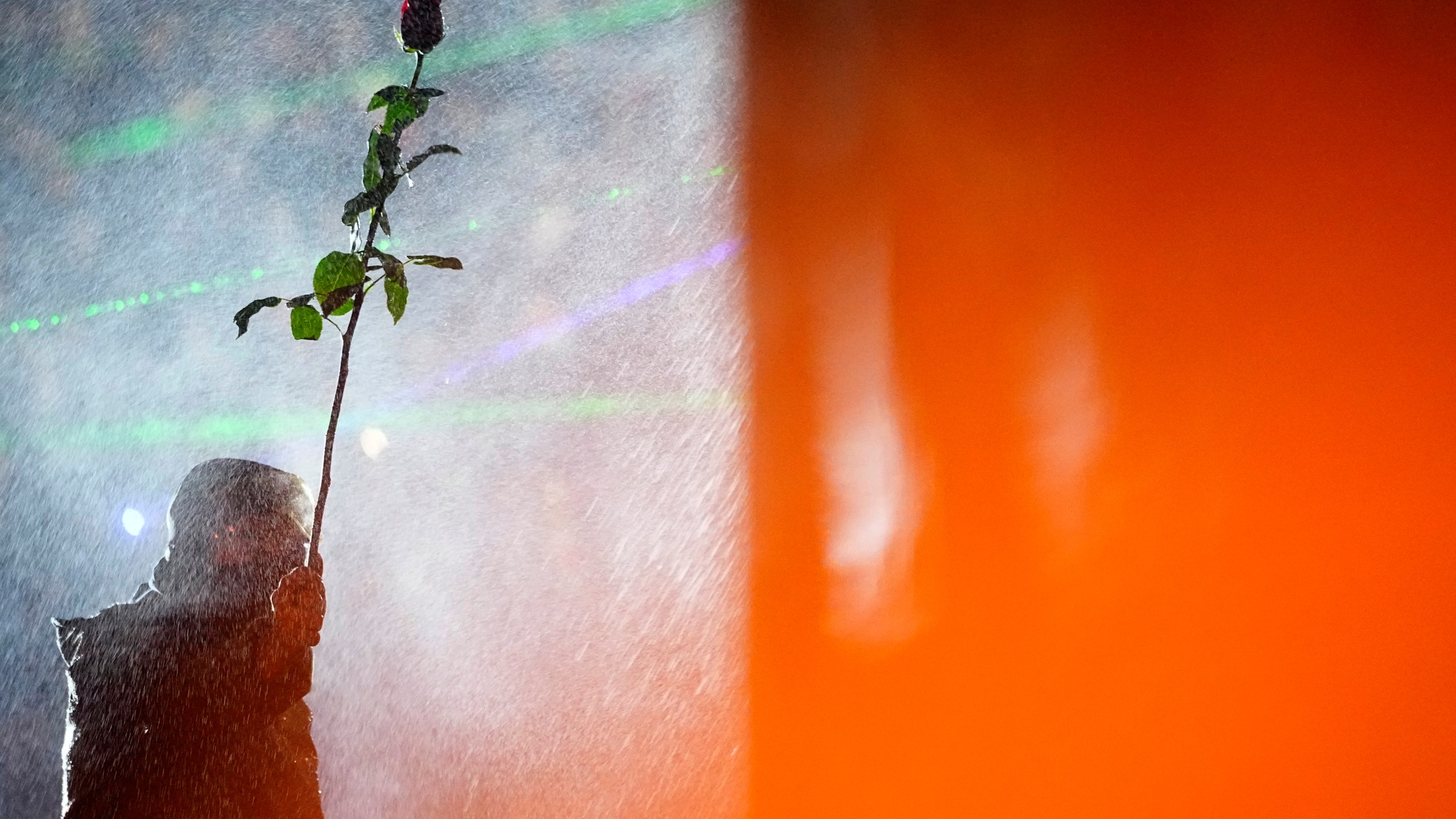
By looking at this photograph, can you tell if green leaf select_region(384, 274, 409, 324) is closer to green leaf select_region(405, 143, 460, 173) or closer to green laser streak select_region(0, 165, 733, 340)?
green leaf select_region(405, 143, 460, 173)

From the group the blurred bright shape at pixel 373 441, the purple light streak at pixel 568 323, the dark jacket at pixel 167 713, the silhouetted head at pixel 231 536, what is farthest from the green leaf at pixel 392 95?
the blurred bright shape at pixel 373 441

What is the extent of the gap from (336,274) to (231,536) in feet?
0.82

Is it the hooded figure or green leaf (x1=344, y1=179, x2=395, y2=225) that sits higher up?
green leaf (x1=344, y1=179, x2=395, y2=225)

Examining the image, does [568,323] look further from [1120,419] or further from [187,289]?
[1120,419]

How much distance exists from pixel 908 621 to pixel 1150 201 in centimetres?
62

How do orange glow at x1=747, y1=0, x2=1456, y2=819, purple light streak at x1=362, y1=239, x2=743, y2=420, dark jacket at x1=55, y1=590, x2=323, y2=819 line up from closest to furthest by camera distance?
dark jacket at x1=55, y1=590, x2=323, y2=819, orange glow at x1=747, y1=0, x2=1456, y2=819, purple light streak at x1=362, y1=239, x2=743, y2=420

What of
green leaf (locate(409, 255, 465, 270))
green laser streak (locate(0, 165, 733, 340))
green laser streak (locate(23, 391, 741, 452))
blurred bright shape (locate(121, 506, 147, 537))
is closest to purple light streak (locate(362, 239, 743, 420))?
green laser streak (locate(23, 391, 741, 452))

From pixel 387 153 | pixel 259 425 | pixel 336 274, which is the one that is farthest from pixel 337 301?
pixel 259 425

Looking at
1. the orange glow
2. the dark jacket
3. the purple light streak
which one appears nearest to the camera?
the dark jacket

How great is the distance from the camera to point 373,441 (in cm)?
139

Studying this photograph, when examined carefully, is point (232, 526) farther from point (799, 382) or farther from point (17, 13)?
point (17, 13)

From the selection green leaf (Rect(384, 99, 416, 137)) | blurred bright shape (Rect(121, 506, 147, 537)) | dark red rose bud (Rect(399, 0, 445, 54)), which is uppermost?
dark red rose bud (Rect(399, 0, 445, 54))

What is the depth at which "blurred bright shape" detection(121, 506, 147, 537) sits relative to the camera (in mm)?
1378

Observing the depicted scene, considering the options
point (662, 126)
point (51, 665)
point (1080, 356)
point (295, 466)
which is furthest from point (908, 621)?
point (51, 665)
